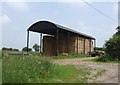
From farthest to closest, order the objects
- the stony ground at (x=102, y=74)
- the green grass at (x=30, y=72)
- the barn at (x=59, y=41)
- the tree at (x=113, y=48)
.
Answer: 1. the barn at (x=59, y=41)
2. the tree at (x=113, y=48)
3. the stony ground at (x=102, y=74)
4. the green grass at (x=30, y=72)

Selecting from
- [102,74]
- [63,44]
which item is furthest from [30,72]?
[63,44]

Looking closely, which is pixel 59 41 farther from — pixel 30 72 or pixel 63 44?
pixel 30 72

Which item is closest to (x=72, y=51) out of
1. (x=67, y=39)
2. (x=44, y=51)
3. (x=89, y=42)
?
(x=67, y=39)

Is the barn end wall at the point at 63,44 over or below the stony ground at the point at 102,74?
over

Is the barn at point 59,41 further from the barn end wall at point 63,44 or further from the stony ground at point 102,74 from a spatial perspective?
the stony ground at point 102,74

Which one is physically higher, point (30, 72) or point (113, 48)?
point (113, 48)

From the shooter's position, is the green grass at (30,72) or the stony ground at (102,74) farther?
the stony ground at (102,74)

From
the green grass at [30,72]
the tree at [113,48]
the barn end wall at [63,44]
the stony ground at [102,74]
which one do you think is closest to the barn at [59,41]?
the barn end wall at [63,44]

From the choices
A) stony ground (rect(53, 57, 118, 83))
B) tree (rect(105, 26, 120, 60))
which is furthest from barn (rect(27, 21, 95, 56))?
stony ground (rect(53, 57, 118, 83))

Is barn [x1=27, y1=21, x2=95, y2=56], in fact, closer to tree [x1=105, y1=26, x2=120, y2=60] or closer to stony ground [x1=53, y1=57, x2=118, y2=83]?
tree [x1=105, y1=26, x2=120, y2=60]

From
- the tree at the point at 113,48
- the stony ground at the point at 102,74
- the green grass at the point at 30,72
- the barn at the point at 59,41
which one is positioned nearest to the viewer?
the green grass at the point at 30,72

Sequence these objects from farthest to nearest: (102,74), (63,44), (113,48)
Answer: (63,44), (113,48), (102,74)

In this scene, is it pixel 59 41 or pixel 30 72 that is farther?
pixel 59 41

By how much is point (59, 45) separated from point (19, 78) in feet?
87.8
